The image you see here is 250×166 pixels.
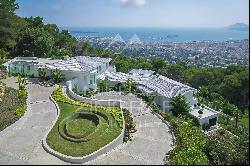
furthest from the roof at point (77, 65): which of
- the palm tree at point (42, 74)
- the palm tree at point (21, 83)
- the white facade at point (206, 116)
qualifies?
the white facade at point (206, 116)

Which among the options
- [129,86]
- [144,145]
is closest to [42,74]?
[129,86]

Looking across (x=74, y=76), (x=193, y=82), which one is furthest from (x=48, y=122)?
(x=193, y=82)

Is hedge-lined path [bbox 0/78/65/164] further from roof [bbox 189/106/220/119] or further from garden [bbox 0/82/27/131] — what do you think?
roof [bbox 189/106/220/119]

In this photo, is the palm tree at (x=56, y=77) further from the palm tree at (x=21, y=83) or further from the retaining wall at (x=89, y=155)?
the retaining wall at (x=89, y=155)

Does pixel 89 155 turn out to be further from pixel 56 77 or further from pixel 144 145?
pixel 56 77

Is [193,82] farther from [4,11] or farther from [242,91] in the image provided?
[4,11]

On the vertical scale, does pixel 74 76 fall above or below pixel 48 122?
above
